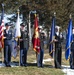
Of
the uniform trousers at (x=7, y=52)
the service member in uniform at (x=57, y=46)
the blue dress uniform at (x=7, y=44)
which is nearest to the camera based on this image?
the blue dress uniform at (x=7, y=44)

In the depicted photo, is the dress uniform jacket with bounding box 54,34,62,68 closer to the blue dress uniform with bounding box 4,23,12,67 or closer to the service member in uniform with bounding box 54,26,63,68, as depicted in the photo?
the service member in uniform with bounding box 54,26,63,68

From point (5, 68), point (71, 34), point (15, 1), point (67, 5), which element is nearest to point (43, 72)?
point (5, 68)

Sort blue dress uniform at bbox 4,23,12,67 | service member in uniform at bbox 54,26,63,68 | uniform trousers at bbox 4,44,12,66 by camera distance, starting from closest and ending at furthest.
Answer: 1. blue dress uniform at bbox 4,23,12,67
2. service member in uniform at bbox 54,26,63,68
3. uniform trousers at bbox 4,44,12,66

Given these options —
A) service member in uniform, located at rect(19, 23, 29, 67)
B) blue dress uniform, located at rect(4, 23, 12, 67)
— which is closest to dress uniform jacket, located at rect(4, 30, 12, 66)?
blue dress uniform, located at rect(4, 23, 12, 67)

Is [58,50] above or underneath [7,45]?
underneath

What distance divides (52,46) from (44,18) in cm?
1662

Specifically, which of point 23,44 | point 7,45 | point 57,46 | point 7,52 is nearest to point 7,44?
point 7,45

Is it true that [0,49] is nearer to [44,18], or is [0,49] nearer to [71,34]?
[71,34]

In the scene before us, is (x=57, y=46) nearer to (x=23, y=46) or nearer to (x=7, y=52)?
(x=23, y=46)

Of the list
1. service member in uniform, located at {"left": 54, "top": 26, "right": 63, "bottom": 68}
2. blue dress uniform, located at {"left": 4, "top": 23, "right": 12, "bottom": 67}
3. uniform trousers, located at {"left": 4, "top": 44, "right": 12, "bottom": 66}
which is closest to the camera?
blue dress uniform, located at {"left": 4, "top": 23, "right": 12, "bottom": 67}

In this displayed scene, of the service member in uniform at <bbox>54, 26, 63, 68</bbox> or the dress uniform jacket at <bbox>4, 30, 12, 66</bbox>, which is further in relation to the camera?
the service member in uniform at <bbox>54, 26, 63, 68</bbox>

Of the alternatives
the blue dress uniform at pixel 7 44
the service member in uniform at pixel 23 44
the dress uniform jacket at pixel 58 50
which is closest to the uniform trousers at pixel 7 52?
the blue dress uniform at pixel 7 44

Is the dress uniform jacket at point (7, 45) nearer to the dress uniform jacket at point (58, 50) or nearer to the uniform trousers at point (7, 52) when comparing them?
the uniform trousers at point (7, 52)

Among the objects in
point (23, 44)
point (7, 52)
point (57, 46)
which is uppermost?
point (23, 44)
